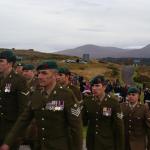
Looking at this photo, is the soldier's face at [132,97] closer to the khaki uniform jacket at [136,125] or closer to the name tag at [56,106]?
the khaki uniform jacket at [136,125]

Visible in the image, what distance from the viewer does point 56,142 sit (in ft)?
26.2

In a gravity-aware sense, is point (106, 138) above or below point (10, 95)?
below

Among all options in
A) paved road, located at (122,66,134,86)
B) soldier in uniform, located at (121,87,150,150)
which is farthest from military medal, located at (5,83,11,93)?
paved road, located at (122,66,134,86)

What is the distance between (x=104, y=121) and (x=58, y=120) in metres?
2.19

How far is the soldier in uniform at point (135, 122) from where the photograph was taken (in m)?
11.9

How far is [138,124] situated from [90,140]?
2005 mm

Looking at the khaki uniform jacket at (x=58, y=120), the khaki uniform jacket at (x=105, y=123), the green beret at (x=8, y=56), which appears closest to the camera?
the khaki uniform jacket at (x=58, y=120)

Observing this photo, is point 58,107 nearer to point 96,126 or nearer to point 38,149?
point 38,149

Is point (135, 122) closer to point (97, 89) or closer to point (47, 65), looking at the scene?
point (97, 89)

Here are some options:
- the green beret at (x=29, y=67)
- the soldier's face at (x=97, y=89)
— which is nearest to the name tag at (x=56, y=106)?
the soldier's face at (x=97, y=89)

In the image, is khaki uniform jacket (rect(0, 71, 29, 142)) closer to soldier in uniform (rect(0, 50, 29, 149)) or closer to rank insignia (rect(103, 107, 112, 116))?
soldier in uniform (rect(0, 50, 29, 149))

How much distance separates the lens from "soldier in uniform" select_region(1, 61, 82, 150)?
7.92 meters

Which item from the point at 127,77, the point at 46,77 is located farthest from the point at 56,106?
the point at 127,77

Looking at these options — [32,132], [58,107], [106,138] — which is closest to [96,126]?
[106,138]
